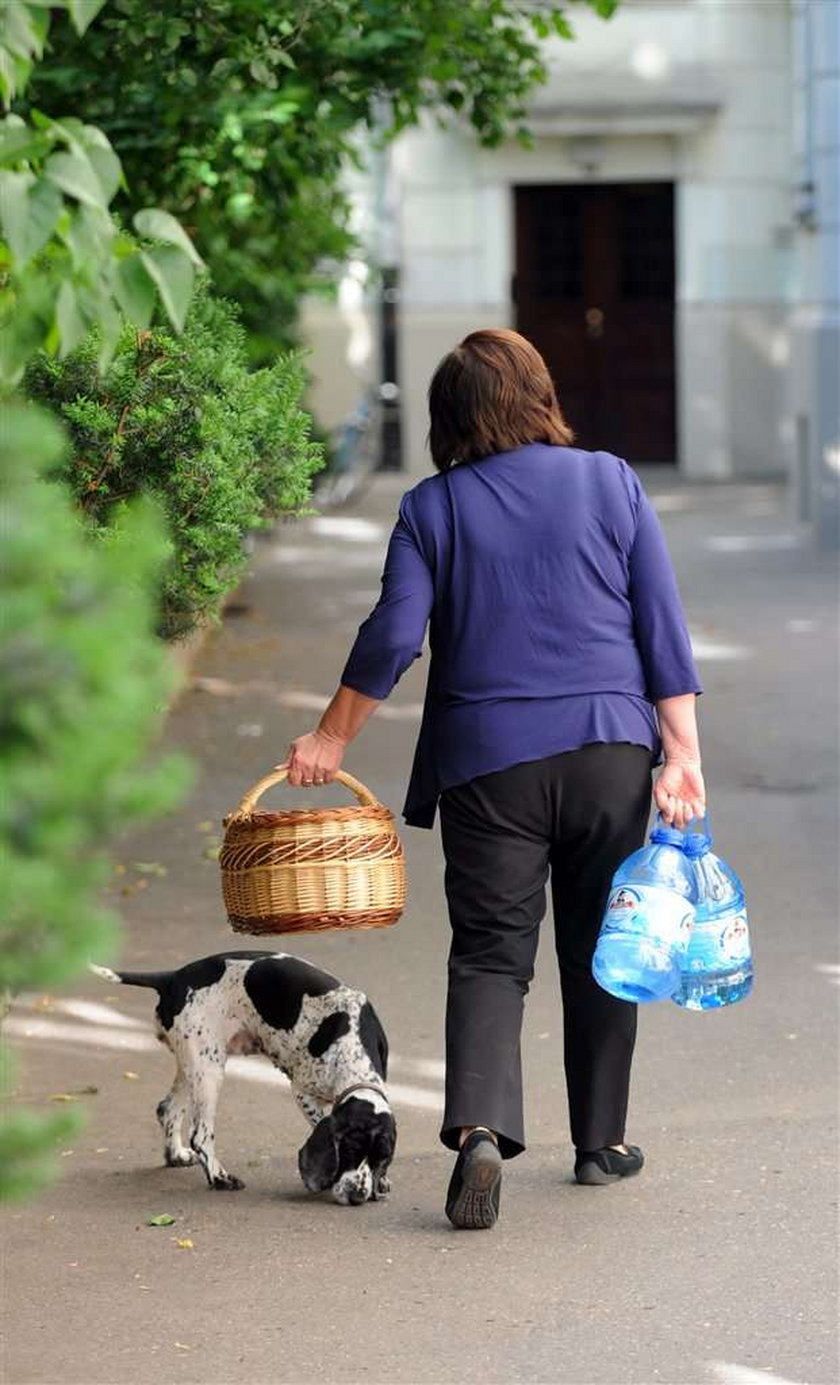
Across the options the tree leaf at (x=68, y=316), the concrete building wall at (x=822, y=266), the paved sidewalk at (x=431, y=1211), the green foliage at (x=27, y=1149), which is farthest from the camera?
the concrete building wall at (x=822, y=266)

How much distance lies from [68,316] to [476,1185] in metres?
2.69

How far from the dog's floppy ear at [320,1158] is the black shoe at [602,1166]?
1.83 feet

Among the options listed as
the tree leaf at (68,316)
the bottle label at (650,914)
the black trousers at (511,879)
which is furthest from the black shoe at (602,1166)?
the tree leaf at (68,316)

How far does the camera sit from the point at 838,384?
18031mm

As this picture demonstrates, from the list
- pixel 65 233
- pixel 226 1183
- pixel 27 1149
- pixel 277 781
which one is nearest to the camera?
pixel 27 1149

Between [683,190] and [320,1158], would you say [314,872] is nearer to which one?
[320,1158]

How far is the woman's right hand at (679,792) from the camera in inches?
195

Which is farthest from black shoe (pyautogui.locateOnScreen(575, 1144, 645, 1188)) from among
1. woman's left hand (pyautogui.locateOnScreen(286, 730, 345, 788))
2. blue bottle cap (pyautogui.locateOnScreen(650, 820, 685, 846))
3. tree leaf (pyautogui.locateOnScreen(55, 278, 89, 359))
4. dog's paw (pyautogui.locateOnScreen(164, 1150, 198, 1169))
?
tree leaf (pyautogui.locateOnScreen(55, 278, 89, 359))

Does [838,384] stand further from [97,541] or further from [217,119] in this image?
[97,541]

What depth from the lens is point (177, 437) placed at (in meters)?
4.97

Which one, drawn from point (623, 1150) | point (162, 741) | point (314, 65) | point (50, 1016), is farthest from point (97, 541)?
point (162, 741)

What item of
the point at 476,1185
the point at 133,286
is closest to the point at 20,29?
the point at 133,286

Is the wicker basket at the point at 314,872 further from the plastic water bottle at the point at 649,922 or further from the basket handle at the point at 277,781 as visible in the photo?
the plastic water bottle at the point at 649,922

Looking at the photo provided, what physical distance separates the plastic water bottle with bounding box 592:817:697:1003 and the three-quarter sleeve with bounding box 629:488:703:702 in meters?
0.32
